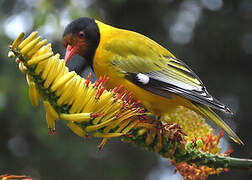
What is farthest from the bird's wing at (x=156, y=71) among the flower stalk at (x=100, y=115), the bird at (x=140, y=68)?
the flower stalk at (x=100, y=115)

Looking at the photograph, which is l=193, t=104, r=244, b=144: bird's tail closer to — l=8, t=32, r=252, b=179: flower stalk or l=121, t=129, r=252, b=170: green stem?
l=8, t=32, r=252, b=179: flower stalk

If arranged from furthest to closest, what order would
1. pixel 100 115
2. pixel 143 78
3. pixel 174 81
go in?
pixel 174 81, pixel 143 78, pixel 100 115

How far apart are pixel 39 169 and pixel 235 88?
4.55 m

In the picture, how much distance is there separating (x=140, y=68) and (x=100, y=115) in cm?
164

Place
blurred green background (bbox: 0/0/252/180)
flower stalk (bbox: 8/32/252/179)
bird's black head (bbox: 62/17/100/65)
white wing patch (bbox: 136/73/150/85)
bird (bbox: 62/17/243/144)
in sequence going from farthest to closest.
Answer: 1. blurred green background (bbox: 0/0/252/180)
2. bird's black head (bbox: 62/17/100/65)
3. white wing patch (bbox: 136/73/150/85)
4. bird (bbox: 62/17/243/144)
5. flower stalk (bbox: 8/32/252/179)

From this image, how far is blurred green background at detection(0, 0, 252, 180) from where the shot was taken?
6.82m

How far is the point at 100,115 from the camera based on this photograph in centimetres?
Result: 175

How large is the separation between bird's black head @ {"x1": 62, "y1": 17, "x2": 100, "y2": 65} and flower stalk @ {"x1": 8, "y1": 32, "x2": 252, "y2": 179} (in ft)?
4.18

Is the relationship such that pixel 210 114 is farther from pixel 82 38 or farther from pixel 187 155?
pixel 82 38

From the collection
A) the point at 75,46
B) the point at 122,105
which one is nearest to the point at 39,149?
the point at 75,46

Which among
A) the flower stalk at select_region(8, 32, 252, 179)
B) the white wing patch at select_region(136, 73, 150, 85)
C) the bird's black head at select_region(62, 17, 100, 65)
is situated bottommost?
the flower stalk at select_region(8, 32, 252, 179)

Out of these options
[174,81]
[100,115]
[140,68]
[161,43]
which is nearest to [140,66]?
[140,68]

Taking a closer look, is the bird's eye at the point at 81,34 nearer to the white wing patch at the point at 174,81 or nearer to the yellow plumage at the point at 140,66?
the yellow plumage at the point at 140,66

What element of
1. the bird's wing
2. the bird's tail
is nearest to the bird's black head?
the bird's wing
